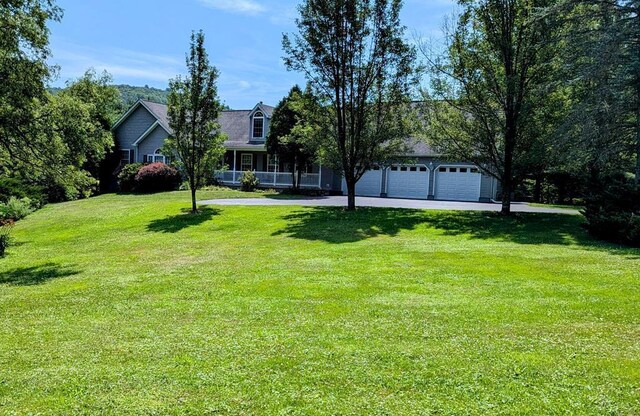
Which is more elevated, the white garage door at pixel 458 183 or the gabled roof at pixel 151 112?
the gabled roof at pixel 151 112

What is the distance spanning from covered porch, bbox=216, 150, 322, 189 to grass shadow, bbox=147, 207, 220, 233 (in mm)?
11532

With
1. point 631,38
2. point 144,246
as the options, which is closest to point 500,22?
point 631,38

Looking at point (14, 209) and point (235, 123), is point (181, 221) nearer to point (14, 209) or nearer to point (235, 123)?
point (14, 209)

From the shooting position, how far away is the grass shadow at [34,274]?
9.44m

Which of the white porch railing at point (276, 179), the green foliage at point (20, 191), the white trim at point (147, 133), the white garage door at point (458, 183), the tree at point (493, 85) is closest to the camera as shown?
the tree at point (493, 85)

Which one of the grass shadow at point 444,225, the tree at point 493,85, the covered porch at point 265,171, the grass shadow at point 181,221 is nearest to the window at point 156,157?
the covered porch at point 265,171

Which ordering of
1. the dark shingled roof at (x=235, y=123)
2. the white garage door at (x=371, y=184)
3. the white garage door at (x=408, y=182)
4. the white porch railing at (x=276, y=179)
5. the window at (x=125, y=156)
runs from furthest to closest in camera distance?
1. the window at (x=125, y=156)
2. the dark shingled roof at (x=235, y=123)
3. the white porch railing at (x=276, y=179)
4. the white garage door at (x=371, y=184)
5. the white garage door at (x=408, y=182)

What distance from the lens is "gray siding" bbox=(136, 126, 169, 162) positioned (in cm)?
3459

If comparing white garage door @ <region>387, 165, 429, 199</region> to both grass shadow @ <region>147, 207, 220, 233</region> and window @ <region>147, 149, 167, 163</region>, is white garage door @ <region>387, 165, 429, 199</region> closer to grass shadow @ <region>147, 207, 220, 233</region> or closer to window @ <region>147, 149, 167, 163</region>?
grass shadow @ <region>147, 207, 220, 233</region>

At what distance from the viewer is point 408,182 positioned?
98.9 ft

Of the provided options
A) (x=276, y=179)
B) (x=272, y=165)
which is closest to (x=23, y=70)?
(x=276, y=179)

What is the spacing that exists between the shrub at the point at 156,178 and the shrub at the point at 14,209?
6.76 m

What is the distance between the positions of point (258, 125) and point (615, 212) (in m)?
25.5

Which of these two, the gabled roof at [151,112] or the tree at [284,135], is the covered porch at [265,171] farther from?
the gabled roof at [151,112]
